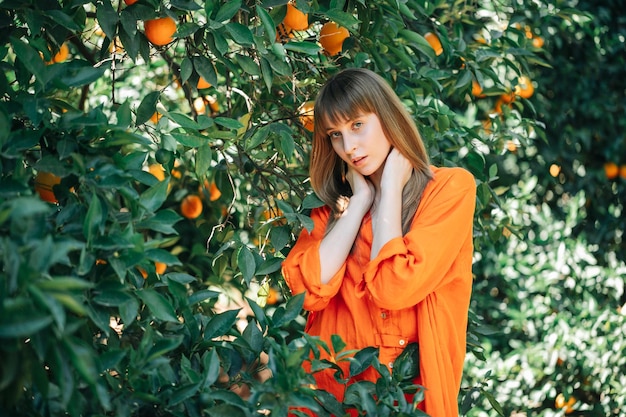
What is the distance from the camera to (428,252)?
1.51 metres

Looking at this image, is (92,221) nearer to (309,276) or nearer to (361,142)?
(309,276)

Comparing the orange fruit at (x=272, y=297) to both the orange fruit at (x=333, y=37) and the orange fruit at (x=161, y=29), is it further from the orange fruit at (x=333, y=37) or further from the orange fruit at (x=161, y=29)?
the orange fruit at (x=161, y=29)

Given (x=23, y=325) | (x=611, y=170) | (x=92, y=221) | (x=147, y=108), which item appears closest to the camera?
(x=23, y=325)

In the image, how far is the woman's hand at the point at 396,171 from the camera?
→ 164cm

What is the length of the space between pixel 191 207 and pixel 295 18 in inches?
40.1

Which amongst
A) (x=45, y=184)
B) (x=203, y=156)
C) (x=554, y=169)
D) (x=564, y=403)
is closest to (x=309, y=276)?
(x=203, y=156)

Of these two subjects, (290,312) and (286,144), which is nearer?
(290,312)

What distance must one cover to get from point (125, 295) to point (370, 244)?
2.24 ft

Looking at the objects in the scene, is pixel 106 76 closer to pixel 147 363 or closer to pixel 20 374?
pixel 147 363

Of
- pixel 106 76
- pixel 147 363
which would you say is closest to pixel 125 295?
pixel 147 363

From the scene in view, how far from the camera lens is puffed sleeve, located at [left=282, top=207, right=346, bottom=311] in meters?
1.59

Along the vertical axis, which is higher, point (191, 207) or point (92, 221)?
point (92, 221)

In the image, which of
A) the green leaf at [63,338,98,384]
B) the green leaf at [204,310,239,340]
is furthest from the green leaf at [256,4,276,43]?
the green leaf at [63,338,98,384]

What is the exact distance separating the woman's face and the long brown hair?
0.05ft
